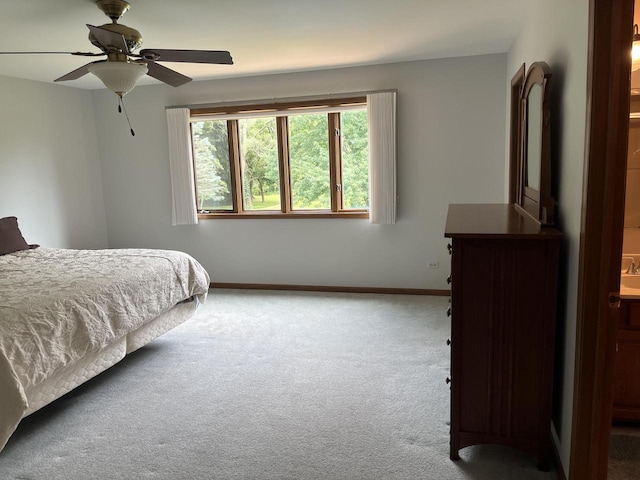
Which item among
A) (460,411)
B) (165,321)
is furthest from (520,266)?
(165,321)

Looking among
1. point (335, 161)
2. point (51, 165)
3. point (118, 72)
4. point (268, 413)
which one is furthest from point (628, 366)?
point (51, 165)

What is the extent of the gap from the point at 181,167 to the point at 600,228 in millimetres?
4387

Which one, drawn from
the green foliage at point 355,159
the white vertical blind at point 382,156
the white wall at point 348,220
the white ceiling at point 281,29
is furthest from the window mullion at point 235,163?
the white vertical blind at point 382,156

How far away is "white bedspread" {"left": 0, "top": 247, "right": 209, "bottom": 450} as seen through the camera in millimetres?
2262

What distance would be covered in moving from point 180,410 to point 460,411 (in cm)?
157

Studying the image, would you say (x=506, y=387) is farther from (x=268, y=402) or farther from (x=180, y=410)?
(x=180, y=410)

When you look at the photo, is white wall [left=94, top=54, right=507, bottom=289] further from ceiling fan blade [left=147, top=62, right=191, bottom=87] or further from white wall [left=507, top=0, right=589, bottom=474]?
white wall [left=507, top=0, right=589, bottom=474]

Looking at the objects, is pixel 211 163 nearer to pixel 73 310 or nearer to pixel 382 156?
pixel 382 156

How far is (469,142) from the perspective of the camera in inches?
177

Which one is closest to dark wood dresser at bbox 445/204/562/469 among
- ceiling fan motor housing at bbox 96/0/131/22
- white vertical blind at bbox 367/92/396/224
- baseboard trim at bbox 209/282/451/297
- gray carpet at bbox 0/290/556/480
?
gray carpet at bbox 0/290/556/480

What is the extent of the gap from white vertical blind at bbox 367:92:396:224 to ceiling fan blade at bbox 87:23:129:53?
2523 millimetres

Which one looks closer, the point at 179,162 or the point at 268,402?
the point at 268,402

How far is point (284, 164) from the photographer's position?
5.03m

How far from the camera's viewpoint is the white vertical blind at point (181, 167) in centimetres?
511
